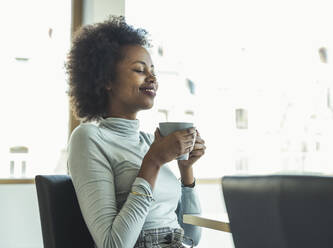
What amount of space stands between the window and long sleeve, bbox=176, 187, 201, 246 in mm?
1546

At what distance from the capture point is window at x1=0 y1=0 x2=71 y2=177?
272 centimetres

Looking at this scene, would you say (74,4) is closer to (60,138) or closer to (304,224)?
(60,138)

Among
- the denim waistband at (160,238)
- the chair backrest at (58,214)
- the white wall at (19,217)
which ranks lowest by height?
the white wall at (19,217)

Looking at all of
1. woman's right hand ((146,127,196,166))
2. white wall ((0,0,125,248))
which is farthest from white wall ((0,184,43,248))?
woman's right hand ((146,127,196,166))

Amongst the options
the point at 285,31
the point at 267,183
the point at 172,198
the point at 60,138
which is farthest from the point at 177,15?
the point at 267,183

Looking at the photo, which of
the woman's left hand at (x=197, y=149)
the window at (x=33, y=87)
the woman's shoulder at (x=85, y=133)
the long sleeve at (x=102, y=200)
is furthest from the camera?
the window at (x=33, y=87)

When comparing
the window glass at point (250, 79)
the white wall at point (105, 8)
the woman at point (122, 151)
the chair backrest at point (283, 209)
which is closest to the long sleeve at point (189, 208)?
the woman at point (122, 151)

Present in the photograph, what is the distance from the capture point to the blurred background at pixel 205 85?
2.72m

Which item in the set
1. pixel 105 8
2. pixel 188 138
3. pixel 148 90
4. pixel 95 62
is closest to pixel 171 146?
pixel 188 138

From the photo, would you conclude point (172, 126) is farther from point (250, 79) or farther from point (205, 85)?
point (250, 79)

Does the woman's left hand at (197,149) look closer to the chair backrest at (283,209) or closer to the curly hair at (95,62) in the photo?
the curly hair at (95,62)

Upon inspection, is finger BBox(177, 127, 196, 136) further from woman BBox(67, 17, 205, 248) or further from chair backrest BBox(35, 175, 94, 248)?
chair backrest BBox(35, 175, 94, 248)

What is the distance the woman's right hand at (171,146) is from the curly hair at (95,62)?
1.20 feet

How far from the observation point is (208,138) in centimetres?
328
